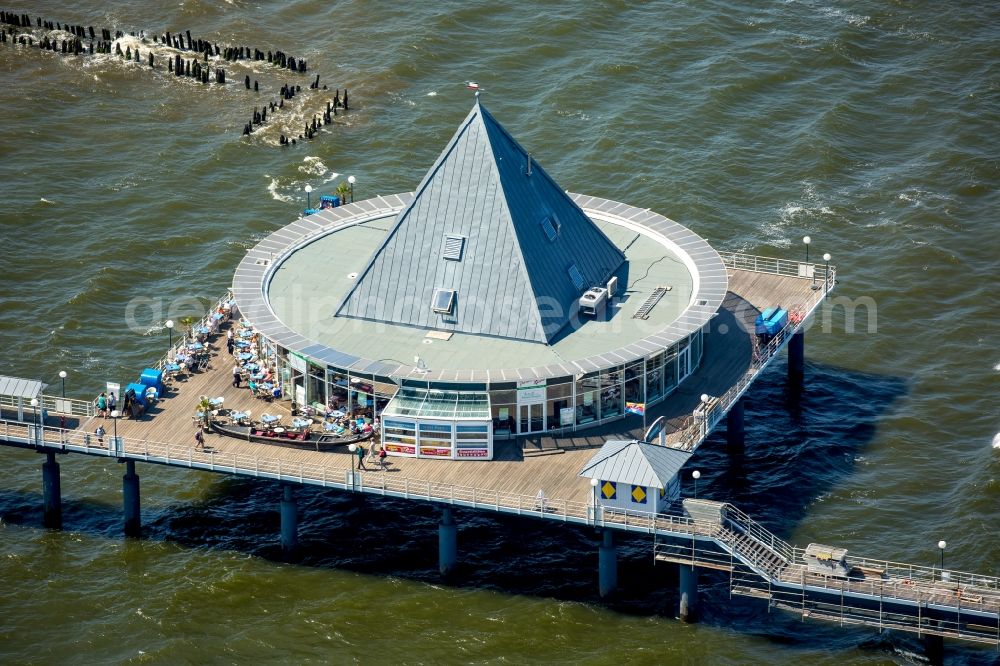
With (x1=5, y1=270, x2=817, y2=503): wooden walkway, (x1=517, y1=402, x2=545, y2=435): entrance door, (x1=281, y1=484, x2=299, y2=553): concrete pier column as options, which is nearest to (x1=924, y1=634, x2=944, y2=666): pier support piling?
(x1=5, y1=270, x2=817, y2=503): wooden walkway

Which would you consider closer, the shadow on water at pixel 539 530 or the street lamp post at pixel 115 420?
the shadow on water at pixel 539 530

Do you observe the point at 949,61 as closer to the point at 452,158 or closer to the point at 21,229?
the point at 452,158

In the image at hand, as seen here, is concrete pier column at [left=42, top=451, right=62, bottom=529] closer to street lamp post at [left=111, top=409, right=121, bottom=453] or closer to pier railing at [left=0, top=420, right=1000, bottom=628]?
pier railing at [left=0, top=420, right=1000, bottom=628]

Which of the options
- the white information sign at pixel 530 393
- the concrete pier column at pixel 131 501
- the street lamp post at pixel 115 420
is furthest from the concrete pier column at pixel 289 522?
the white information sign at pixel 530 393

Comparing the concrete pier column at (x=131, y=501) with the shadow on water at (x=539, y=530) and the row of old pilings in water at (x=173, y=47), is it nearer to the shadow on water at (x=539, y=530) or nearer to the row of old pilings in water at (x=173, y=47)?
the shadow on water at (x=539, y=530)

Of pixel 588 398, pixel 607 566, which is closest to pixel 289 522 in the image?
pixel 607 566
